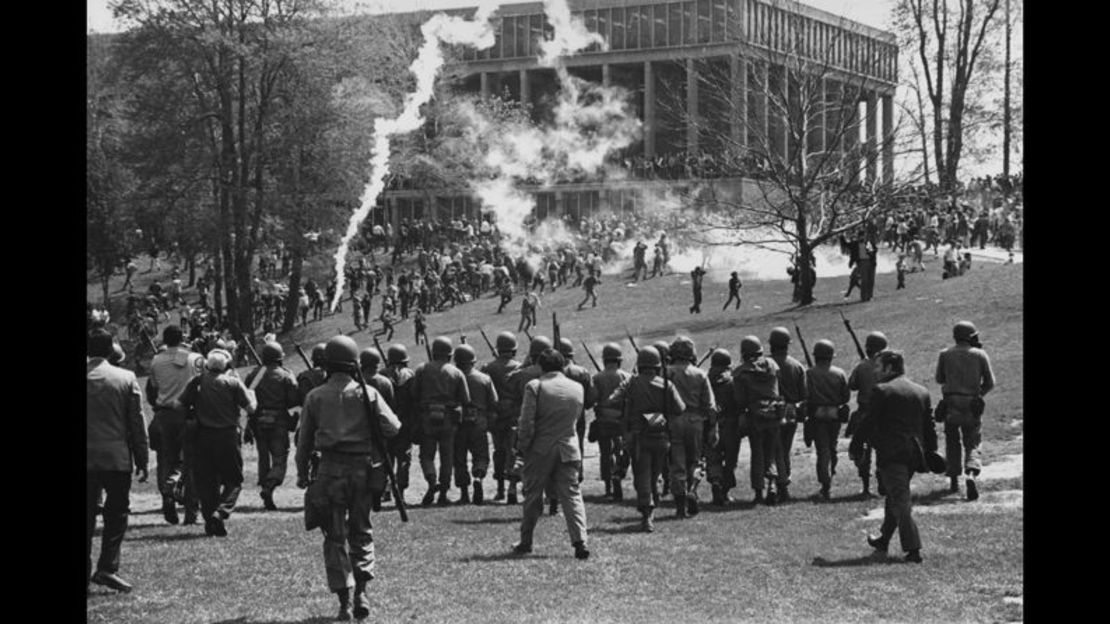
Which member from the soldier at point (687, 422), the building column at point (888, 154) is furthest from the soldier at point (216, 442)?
the building column at point (888, 154)

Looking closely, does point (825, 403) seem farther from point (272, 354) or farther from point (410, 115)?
point (410, 115)

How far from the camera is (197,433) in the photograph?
15320 millimetres

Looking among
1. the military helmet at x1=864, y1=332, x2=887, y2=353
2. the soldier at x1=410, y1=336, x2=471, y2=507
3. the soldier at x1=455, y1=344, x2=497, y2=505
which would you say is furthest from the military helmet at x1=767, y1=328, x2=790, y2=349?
the soldier at x1=410, y1=336, x2=471, y2=507

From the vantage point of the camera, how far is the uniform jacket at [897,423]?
43.1 ft

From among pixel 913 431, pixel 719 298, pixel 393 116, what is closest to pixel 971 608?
pixel 913 431

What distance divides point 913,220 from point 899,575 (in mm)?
30232

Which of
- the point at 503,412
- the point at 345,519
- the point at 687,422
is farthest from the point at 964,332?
the point at 345,519

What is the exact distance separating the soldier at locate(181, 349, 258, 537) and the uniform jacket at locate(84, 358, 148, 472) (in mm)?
3084

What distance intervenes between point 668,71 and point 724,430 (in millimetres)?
69040

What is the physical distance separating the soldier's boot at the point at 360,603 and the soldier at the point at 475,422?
667 cm

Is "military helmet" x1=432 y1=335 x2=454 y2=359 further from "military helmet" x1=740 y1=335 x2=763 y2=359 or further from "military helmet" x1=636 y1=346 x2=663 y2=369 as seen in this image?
"military helmet" x1=740 y1=335 x2=763 y2=359

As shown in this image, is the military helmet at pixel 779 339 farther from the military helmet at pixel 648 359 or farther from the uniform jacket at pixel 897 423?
the uniform jacket at pixel 897 423

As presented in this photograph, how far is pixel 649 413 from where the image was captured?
1553cm
